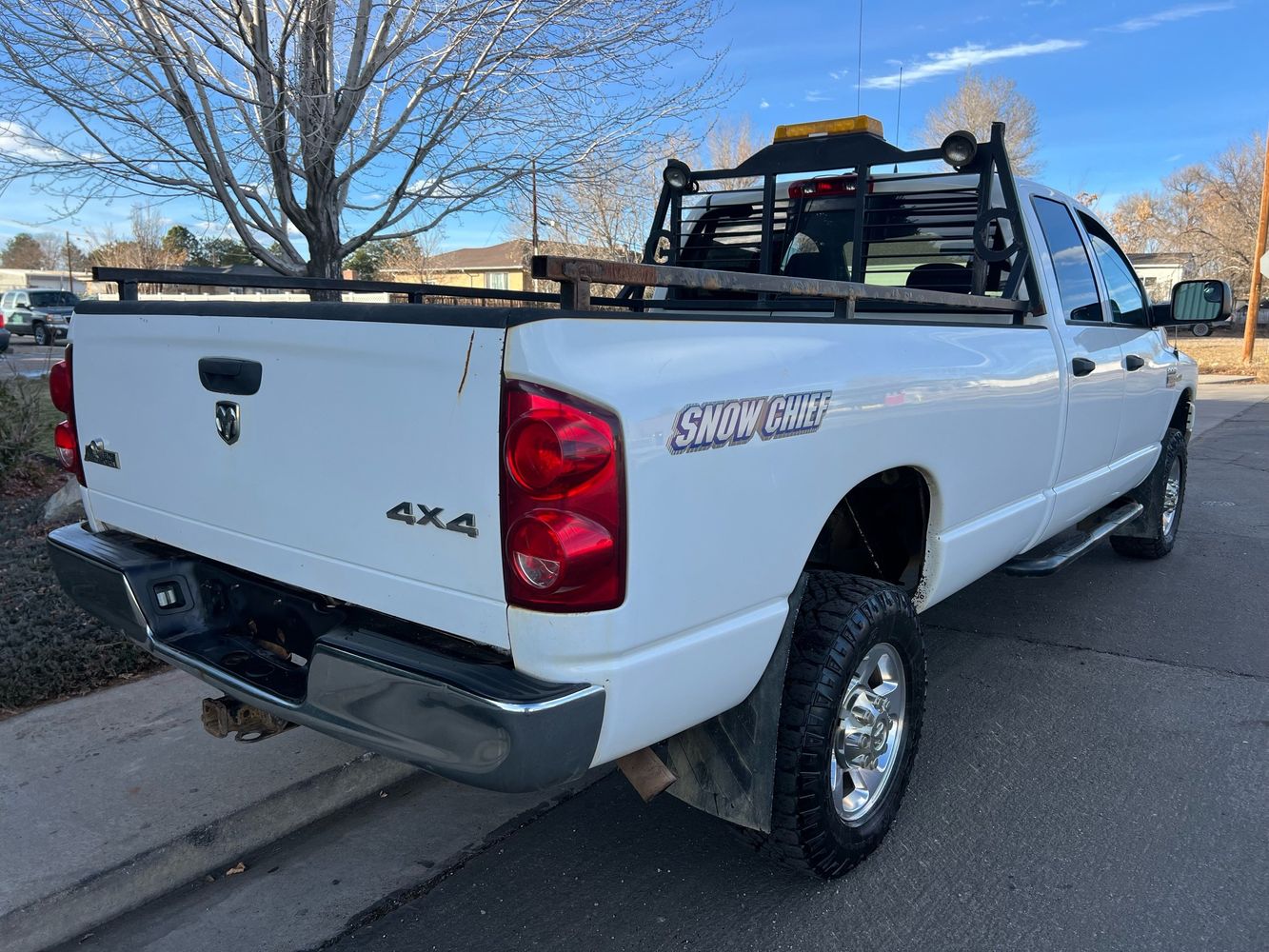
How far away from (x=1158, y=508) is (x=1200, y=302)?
137cm

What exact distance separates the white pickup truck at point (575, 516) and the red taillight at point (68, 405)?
0.01 meters

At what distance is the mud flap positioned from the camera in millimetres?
2512

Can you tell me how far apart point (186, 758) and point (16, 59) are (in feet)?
15.0

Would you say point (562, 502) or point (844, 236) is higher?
point (844, 236)

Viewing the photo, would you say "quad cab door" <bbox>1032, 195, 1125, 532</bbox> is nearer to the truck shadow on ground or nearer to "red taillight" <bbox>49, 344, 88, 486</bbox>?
the truck shadow on ground

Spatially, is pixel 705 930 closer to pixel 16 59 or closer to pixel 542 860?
pixel 542 860

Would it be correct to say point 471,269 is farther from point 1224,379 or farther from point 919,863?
point 919,863

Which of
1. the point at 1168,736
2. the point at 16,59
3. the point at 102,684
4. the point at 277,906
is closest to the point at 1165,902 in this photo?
the point at 1168,736

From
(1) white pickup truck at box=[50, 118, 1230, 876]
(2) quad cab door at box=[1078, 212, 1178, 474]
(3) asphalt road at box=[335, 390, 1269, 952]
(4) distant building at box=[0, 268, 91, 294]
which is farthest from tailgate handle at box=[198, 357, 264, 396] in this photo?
(4) distant building at box=[0, 268, 91, 294]

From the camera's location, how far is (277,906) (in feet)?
9.12

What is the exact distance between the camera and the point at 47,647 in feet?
13.4

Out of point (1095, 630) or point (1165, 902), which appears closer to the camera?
point (1165, 902)

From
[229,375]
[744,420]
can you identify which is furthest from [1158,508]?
[229,375]

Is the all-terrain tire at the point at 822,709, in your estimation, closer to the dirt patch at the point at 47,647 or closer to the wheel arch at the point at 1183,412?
the dirt patch at the point at 47,647
